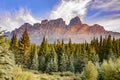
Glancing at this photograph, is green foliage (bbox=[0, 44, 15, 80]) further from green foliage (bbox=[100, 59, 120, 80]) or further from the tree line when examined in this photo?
the tree line

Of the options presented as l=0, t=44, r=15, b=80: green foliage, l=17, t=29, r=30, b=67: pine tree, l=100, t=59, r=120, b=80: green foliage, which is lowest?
l=100, t=59, r=120, b=80: green foliage

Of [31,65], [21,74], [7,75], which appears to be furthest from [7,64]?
[31,65]

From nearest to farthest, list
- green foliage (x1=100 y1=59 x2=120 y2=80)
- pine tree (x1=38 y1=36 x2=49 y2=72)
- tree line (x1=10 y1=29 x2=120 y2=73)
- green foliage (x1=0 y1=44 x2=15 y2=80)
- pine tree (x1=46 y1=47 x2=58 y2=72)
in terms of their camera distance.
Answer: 1. green foliage (x1=0 y1=44 x2=15 y2=80)
2. green foliage (x1=100 y1=59 x2=120 y2=80)
3. tree line (x1=10 y1=29 x2=120 y2=73)
4. pine tree (x1=46 y1=47 x2=58 y2=72)
5. pine tree (x1=38 y1=36 x2=49 y2=72)

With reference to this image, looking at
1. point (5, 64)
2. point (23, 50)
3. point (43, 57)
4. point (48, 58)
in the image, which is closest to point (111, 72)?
point (23, 50)

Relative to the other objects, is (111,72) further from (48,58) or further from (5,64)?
(5,64)

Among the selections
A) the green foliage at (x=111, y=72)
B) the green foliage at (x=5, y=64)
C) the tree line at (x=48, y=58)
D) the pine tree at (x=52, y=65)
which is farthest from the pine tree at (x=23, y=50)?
the green foliage at (x=5, y=64)

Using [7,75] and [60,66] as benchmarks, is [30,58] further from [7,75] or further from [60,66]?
[7,75]

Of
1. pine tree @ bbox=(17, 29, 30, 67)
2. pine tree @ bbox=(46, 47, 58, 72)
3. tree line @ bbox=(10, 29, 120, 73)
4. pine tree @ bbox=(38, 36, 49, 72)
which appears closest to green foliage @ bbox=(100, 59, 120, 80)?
tree line @ bbox=(10, 29, 120, 73)

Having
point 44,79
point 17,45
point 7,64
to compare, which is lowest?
point 44,79

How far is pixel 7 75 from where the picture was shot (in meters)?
15.5

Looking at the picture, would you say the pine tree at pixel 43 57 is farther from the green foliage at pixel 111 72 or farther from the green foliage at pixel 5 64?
the green foliage at pixel 5 64

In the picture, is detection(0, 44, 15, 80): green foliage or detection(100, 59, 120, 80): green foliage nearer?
detection(0, 44, 15, 80): green foliage

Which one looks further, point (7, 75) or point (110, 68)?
point (110, 68)

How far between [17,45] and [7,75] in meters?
76.7
